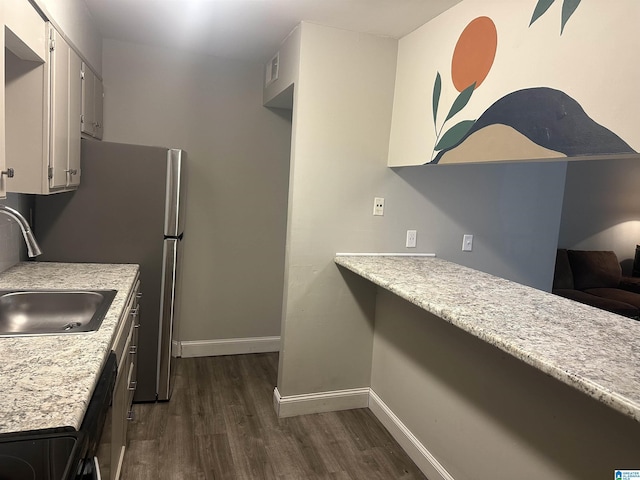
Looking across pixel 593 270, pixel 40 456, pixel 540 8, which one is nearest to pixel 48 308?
pixel 40 456

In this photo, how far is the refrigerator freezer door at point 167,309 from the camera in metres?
2.77

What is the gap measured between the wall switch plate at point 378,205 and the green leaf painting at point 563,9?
1338 mm

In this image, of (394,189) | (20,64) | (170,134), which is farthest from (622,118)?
(170,134)

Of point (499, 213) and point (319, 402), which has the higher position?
point (499, 213)

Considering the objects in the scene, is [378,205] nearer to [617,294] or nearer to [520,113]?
[520,113]

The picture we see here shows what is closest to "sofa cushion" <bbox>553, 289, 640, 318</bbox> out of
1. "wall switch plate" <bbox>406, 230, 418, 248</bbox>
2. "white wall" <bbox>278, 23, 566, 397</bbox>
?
"white wall" <bbox>278, 23, 566, 397</bbox>

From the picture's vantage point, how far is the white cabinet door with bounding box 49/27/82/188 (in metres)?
1.94

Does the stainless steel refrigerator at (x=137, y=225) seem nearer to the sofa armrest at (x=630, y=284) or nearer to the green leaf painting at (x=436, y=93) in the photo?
the green leaf painting at (x=436, y=93)

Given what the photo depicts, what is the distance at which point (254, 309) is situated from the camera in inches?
150

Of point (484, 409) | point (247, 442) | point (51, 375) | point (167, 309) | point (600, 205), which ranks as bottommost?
point (247, 442)

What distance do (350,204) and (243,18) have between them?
4.17 ft

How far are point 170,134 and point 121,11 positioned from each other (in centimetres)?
97

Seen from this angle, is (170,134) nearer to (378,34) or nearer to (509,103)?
(378,34)

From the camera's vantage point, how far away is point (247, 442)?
8.25ft
